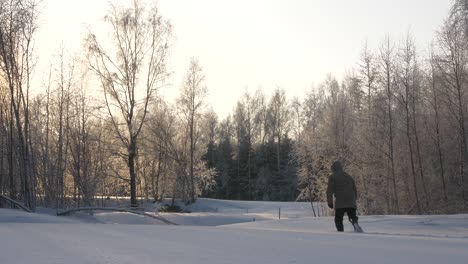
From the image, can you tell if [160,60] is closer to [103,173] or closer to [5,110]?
[103,173]

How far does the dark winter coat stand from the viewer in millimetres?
12289

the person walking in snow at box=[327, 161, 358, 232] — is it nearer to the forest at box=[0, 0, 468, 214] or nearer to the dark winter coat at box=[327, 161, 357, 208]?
the dark winter coat at box=[327, 161, 357, 208]

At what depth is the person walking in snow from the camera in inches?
483

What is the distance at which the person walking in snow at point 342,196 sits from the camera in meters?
12.3

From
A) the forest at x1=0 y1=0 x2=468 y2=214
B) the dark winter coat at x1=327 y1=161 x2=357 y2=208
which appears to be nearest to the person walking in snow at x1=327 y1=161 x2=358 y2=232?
the dark winter coat at x1=327 y1=161 x2=357 y2=208

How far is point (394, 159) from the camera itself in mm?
35125

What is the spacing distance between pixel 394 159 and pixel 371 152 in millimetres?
1526

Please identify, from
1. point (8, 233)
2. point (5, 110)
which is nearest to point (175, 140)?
point (5, 110)

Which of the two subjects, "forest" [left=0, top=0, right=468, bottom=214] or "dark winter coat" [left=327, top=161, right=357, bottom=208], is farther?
"forest" [left=0, top=0, right=468, bottom=214]

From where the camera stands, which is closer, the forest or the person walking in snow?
the person walking in snow

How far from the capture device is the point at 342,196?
485 inches

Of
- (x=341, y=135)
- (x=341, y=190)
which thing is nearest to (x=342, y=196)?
(x=341, y=190)

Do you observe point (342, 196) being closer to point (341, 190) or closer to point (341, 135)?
point (341, 190)

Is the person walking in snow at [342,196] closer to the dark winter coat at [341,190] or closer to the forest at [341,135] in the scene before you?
the dark winter coat at [341,190]
